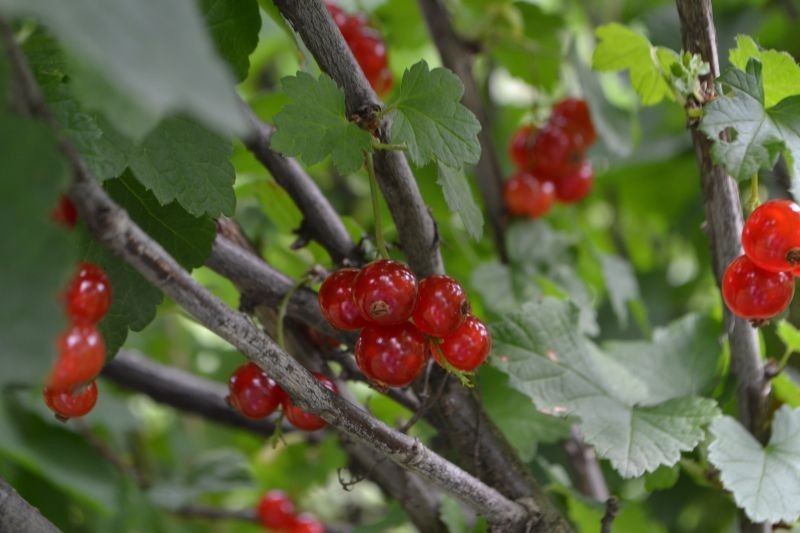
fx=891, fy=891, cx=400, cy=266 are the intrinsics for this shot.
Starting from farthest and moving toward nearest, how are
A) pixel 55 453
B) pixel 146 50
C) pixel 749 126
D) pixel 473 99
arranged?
pixel 473 99
pixel 55 453
pixel 749 126
pixel 146 50

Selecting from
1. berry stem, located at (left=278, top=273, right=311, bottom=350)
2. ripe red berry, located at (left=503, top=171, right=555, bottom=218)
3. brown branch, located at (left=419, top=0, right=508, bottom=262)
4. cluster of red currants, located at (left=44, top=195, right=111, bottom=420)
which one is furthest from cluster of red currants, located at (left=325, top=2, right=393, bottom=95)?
cluster of red currants, located at (left=44, top=195, right=111, bottom=420)

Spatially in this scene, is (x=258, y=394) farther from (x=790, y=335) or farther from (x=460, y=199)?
(x=790, y=335)

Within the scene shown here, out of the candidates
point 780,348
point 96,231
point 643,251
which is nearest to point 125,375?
point 96,231

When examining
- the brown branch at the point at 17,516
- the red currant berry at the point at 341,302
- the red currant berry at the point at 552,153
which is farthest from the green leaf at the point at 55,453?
the red currant berry at the point at 552,153

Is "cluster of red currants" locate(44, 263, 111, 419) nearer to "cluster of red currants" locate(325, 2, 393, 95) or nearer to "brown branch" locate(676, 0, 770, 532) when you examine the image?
"brown branch" locate(676, 0, 770, 532)

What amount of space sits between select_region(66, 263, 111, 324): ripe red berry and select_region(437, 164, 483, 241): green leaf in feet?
0.90

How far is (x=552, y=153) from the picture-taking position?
4.17 feet

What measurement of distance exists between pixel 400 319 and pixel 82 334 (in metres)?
0.24

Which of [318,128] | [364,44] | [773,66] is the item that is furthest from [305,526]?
[773,66]

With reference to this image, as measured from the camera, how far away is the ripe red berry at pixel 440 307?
2.16 ft

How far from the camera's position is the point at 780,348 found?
3.22 feet

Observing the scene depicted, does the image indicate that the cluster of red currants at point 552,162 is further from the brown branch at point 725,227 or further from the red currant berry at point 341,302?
the red currant berry at point 341,302

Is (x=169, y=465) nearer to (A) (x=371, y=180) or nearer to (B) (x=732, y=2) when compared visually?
(A) (x=371, y=180)

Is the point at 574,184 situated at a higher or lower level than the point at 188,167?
lower
